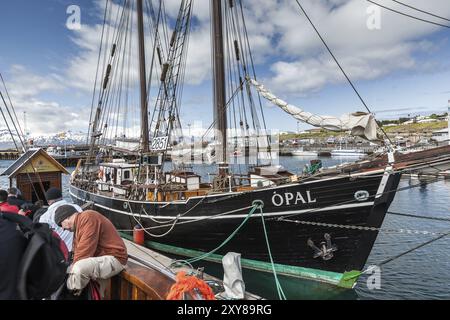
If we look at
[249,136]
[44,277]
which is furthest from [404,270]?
[44,277]

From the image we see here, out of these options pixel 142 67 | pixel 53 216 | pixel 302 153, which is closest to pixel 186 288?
pixel 53 216

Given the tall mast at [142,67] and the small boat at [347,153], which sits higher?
the tall mast at [142,67]

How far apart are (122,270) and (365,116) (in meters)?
7.75

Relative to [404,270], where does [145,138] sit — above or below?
above

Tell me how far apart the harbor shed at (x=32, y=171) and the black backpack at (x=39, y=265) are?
1518 cm

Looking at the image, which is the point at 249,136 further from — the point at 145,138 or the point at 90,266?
the point at 90,266

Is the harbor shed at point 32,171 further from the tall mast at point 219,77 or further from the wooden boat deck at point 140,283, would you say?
the wooden boat deck at point 140,283

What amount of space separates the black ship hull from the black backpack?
758cm

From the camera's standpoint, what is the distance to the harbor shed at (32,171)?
52.4 feet

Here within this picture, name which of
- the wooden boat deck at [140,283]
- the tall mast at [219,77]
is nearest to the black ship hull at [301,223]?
the tall mast at [219,77]

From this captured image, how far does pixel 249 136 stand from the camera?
17.0 metres

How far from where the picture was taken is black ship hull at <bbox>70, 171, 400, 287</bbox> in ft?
29.4
